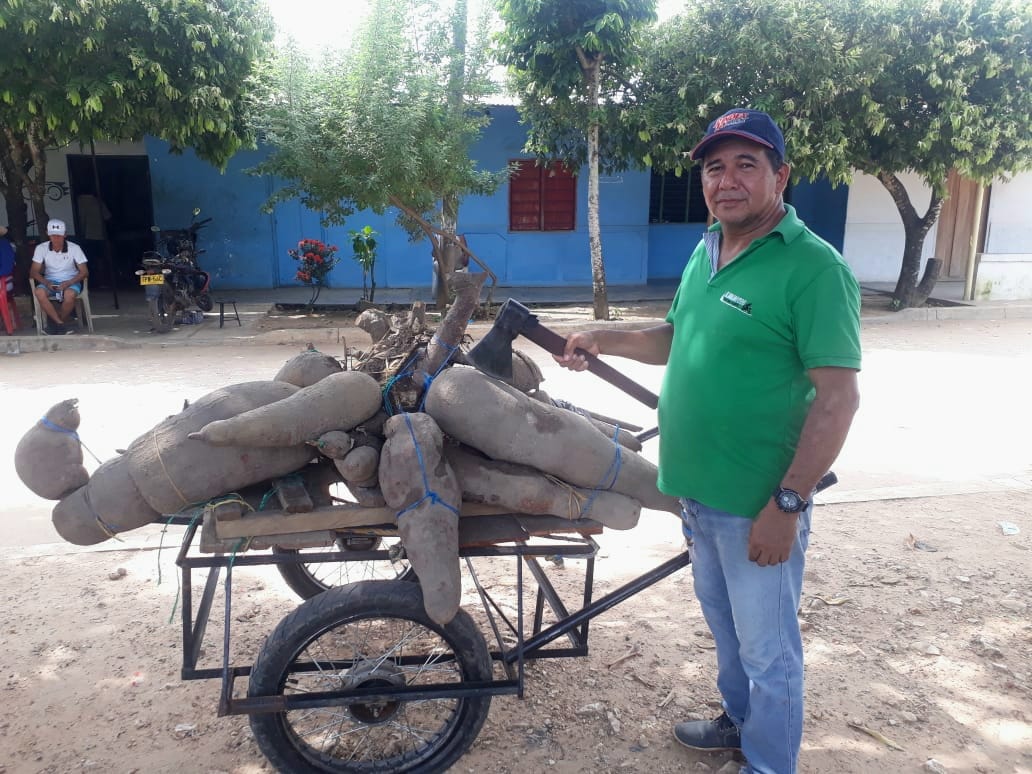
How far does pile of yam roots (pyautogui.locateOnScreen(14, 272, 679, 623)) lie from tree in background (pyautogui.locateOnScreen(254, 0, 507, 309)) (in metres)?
6.31

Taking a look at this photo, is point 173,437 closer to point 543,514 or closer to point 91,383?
point 543,514

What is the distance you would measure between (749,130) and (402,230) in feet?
38.8

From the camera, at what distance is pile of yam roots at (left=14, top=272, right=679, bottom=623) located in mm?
2180

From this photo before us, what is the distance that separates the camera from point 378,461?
226 cm

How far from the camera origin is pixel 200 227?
1256cm

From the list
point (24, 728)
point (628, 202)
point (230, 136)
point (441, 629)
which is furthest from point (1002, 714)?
point (628, 202)

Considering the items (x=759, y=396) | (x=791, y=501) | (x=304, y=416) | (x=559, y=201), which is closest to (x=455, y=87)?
(x=559, y=201)

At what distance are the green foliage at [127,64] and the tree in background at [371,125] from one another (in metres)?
0.62

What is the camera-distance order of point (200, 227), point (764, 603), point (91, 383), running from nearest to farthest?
point (764, 603) < point (91, 383) < point (200, 227)

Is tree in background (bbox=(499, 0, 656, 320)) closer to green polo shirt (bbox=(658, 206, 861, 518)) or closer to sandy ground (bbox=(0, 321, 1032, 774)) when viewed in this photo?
sandy ground (bbox=(0, 321, 1032, 774))

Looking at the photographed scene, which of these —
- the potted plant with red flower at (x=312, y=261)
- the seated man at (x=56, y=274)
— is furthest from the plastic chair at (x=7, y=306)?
the potted plant with red flower at (x=312, y=261)

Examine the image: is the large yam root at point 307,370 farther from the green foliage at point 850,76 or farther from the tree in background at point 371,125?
the green foliage at point 850,76

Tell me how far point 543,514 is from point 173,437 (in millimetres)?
1100

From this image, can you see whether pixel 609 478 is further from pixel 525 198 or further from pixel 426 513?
pixel 525 198
